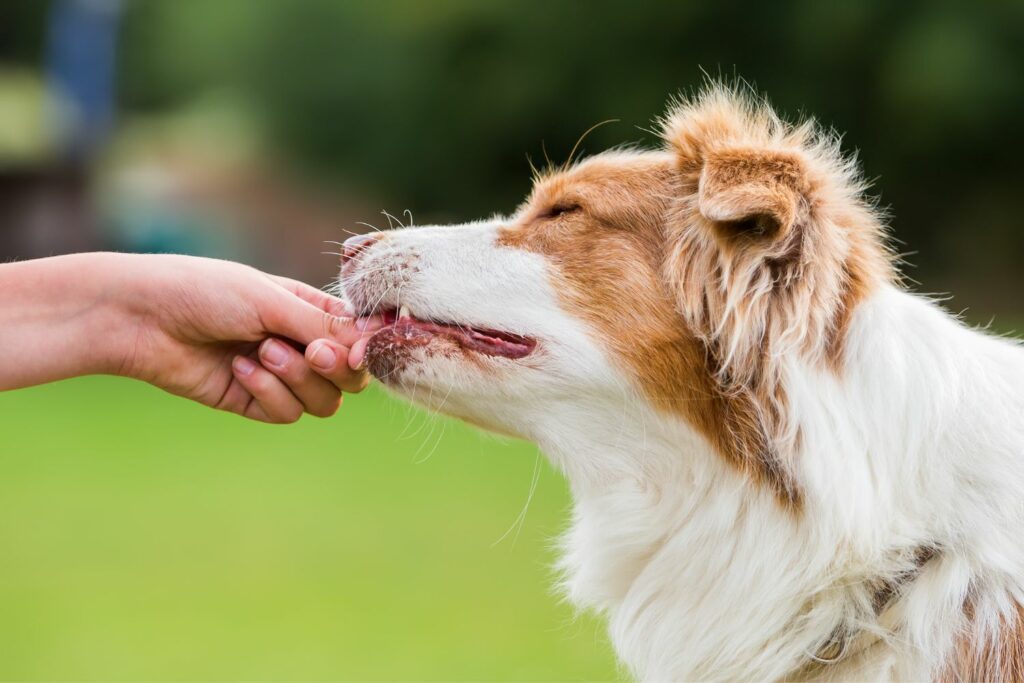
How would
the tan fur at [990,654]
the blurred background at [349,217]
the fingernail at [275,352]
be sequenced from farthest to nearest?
the blurred background at [349,217] < the fingernail at [275,352] < the tan fur at [990,654]

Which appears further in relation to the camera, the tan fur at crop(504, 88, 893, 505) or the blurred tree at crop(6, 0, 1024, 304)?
the blurred tree at crop(6, 0, 1024, 304)

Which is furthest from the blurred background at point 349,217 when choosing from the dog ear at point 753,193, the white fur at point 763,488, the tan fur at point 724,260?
the dog ear at point 753,193

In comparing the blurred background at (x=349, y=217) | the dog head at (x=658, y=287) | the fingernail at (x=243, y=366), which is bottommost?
the blurred background at (x=349, y=217)

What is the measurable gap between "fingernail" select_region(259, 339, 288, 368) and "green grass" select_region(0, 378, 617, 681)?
527 mm

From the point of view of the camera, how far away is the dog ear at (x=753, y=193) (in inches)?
121

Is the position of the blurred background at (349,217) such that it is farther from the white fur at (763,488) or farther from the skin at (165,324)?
the white fur at (763,488)

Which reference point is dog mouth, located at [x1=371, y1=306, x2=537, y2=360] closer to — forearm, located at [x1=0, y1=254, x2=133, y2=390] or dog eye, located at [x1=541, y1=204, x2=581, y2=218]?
dog eye, located at [x1=541, y1=204, x2=581, y2=218]

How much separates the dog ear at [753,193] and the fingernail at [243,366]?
1.66m

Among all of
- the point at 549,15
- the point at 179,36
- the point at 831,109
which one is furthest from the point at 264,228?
the point at 179,36

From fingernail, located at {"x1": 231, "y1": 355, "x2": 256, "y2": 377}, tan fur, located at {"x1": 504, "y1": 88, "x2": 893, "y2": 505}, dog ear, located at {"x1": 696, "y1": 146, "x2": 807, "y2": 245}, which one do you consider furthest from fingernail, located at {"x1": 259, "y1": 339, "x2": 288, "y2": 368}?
dog ear, located at {"x1": 696, "y1": 146, "x2": 807, "y2": 245}

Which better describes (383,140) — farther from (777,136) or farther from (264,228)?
(777,136)

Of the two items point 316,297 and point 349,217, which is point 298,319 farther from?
point 349,217

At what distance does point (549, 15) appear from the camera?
2375 centimetres

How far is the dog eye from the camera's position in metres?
3.85
